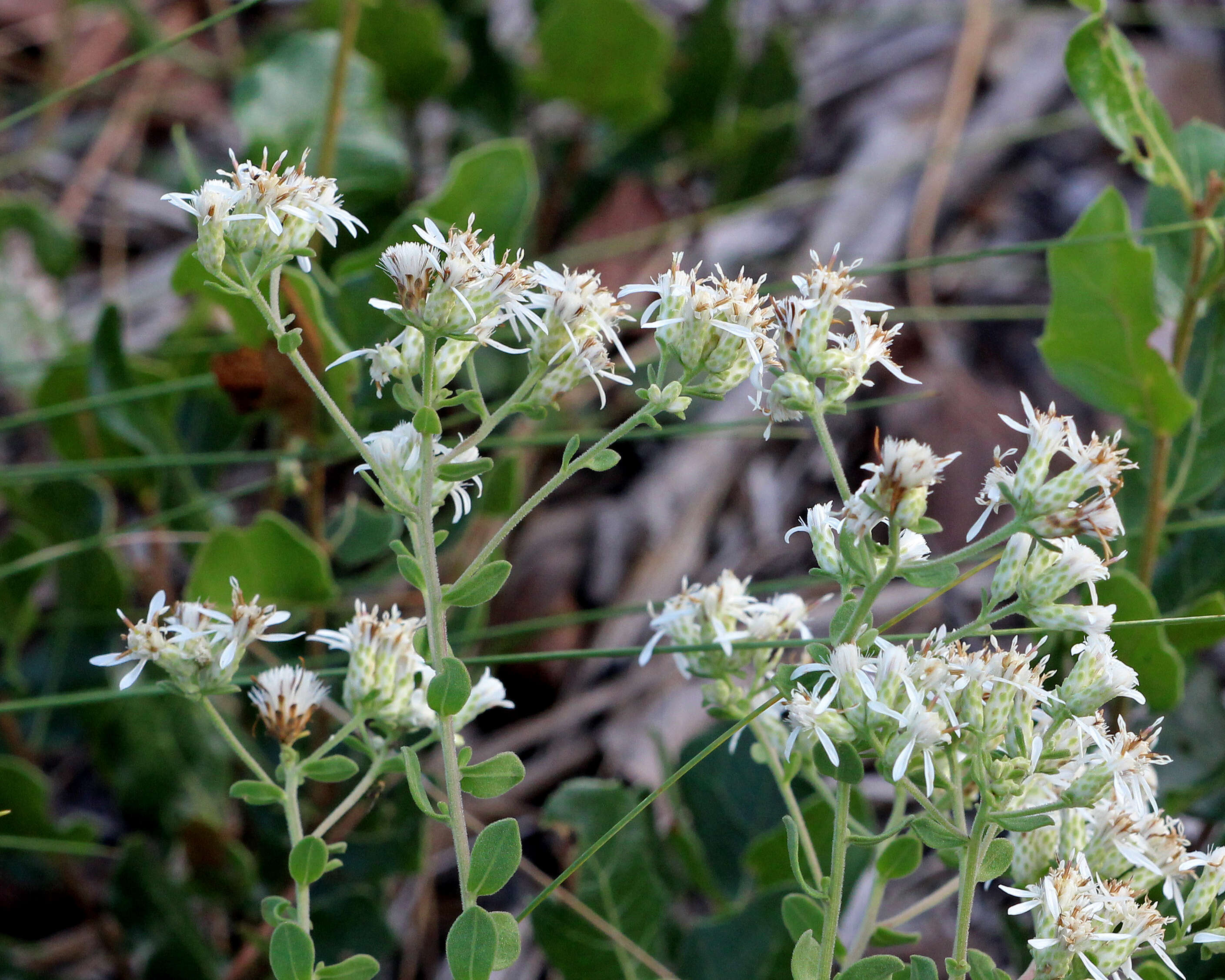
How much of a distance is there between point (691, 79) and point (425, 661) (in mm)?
1943

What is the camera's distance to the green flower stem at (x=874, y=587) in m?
0.80

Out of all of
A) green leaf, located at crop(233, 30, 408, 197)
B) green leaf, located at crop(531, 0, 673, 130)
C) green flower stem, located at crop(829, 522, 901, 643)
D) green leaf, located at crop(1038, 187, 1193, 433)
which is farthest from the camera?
green leaf, located at crop(531, 0, 673, 130)

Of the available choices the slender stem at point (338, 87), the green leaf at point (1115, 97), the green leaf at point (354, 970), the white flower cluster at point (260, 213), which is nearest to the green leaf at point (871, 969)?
the green leaf at point (354, 970)

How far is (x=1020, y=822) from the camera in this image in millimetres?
805

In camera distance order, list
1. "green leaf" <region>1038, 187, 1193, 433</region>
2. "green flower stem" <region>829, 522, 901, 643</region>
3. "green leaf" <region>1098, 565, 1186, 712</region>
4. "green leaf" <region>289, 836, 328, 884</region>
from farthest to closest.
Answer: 1. "green leaf" <region>1038, 187, 1193, 433</region>
2. "green leaf" <region>1098, 565, 1186, 712</region>
3. "green leaf" <region>289, 836, 328, 884</region>
4. "green flower stem" <region>829, 522, 901, 643</region>

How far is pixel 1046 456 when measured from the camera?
83 cm

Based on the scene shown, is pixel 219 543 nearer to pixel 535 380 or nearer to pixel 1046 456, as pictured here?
pixel 535 380

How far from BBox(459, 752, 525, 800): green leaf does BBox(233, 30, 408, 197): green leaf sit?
1172 mm

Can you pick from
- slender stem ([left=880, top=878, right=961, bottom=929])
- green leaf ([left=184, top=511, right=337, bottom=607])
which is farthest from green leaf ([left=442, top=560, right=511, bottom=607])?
green leaf ([left=184, top=511, right=337, bottom=607])

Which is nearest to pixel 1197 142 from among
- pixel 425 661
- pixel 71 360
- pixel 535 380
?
pixel 535 380

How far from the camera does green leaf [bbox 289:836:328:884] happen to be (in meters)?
0.90

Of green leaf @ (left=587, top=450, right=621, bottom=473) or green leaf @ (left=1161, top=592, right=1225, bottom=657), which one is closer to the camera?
green leaf @ (left=587, top=450, right=621, bottom=473)

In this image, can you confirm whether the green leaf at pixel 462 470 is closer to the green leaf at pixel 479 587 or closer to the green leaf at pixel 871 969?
the green leaf at pixel 479 587

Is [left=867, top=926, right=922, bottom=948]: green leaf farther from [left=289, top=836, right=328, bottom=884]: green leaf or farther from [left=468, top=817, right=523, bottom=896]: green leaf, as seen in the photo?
[left=289, top=836, right=328, bottom=884]: green leaf
